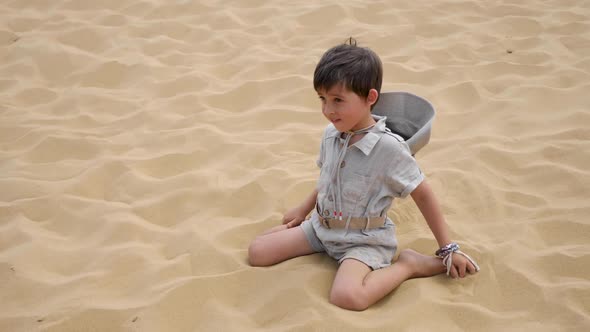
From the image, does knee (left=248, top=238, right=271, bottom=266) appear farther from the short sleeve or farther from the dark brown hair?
the dark brown hair

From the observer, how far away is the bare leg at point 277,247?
2.26 m

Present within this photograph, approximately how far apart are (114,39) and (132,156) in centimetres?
171

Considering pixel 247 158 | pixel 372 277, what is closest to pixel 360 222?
pixel 372 277

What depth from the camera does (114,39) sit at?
176 inches

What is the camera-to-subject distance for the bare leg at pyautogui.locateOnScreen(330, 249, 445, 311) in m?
1.98

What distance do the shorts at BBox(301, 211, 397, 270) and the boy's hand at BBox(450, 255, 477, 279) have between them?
0.23m

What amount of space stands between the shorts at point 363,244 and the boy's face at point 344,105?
0.40m

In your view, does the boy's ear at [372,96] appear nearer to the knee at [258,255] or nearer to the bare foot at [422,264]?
the bare foot at [422,264]

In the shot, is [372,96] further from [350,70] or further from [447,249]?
[447,249]

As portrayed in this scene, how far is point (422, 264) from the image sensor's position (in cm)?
214

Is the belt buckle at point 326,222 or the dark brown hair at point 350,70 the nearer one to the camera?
the dark brown hair at point 350,70

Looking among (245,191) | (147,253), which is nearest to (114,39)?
(245,191)

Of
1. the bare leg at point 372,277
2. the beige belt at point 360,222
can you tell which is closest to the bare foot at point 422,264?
the bare leg at point 372,277

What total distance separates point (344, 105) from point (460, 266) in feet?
2.34
